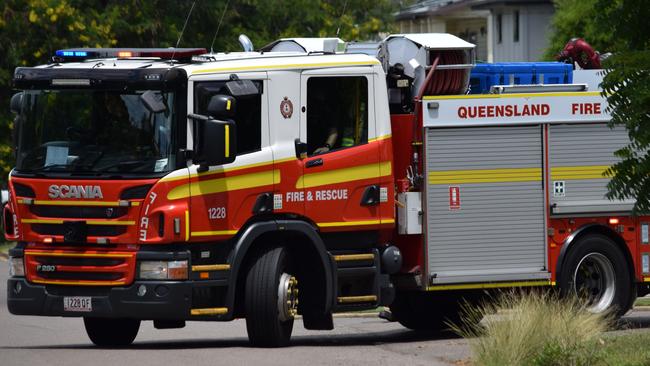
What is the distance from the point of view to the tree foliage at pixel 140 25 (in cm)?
3888

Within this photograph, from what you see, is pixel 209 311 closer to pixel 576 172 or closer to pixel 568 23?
pixel 576 172

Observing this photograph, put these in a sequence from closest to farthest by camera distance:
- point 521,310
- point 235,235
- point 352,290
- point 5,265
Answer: point 521,310, point 235,235, point 352,290, point 5,265

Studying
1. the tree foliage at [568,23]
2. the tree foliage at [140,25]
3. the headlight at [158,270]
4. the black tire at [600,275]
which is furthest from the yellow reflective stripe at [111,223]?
the tree foliage at [568,23]

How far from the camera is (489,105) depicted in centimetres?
1555

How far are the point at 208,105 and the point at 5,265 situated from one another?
63.9ft

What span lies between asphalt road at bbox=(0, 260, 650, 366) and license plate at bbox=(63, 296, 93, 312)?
43 cm

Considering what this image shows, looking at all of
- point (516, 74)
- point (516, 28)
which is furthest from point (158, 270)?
point (516, 28)

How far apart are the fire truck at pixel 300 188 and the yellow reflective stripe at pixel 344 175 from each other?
0.05 ft

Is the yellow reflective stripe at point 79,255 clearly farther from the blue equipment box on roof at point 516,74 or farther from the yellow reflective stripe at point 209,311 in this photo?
the blue equipment box on roof at point 516,74

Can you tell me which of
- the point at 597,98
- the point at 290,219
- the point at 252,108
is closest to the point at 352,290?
the point at 290,219

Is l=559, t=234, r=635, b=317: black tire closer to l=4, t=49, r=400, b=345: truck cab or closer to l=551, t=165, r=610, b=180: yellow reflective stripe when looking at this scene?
l=551, t=165, r=610, b=180: yellow reflective stripe

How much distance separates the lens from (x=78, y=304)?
13.6 m

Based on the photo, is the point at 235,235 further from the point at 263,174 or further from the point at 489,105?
the point at 489,105

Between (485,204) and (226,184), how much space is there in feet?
10.7
